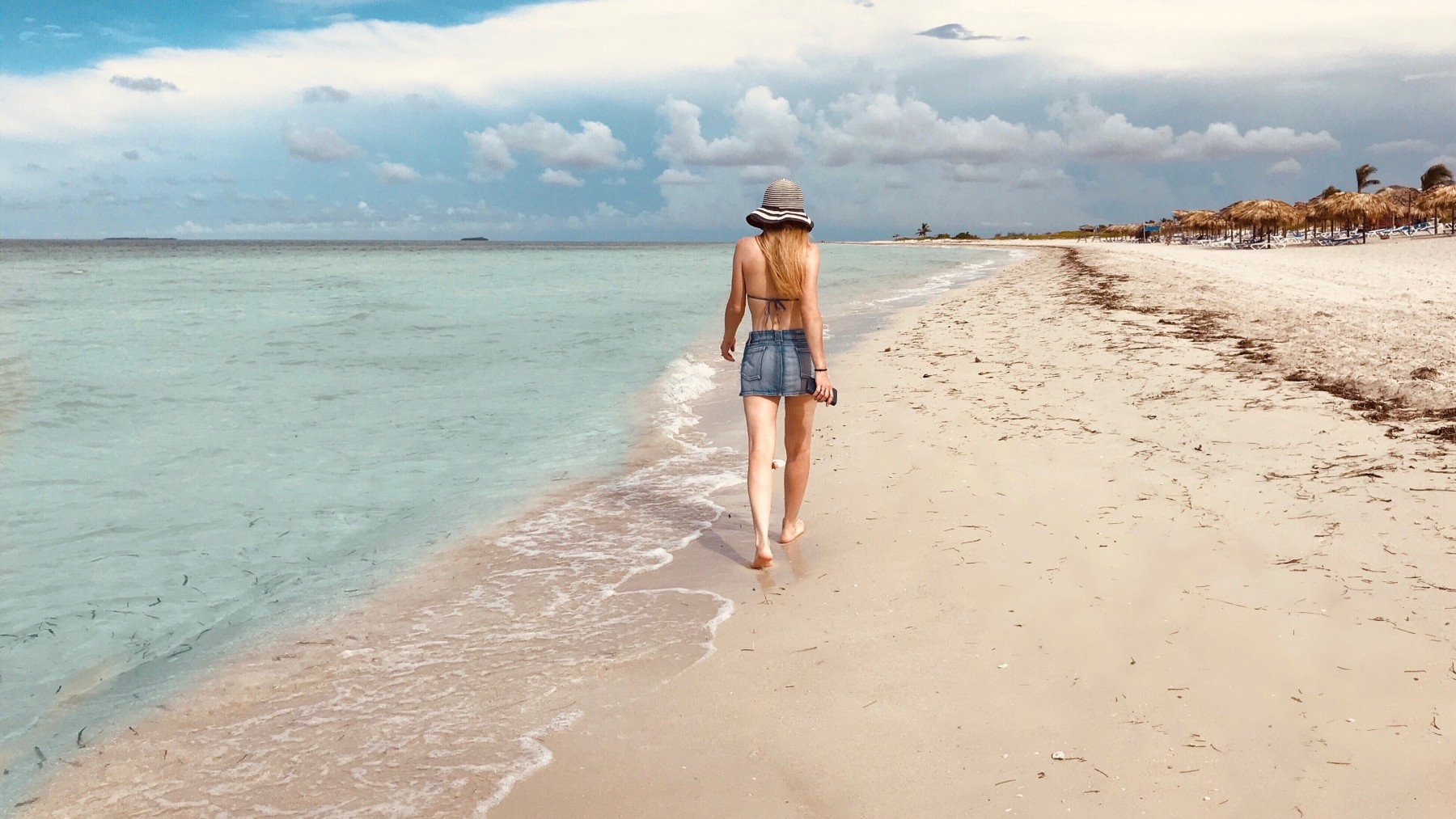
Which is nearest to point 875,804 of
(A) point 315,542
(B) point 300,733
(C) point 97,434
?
(B) point 300,733

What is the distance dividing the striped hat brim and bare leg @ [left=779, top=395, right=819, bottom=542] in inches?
39.5

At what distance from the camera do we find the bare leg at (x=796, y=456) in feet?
16.8

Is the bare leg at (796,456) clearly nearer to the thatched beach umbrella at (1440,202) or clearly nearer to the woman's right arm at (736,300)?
the woman's right arm at (736,300)

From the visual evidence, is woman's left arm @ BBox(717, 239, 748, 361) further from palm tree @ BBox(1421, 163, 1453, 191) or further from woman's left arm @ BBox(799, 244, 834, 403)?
palm tree @ BBox(1421, 163, 1453, 191)

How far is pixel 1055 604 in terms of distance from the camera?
3.99m

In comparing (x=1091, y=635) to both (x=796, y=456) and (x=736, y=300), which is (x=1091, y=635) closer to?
(x=796, y=456)

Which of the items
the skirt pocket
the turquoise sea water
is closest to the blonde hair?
the skirt pocket

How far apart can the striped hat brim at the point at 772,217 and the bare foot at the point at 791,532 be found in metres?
1.79

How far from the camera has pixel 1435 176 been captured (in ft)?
261

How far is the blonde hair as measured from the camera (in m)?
4.78

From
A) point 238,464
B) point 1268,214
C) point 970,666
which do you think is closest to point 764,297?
point 970,666

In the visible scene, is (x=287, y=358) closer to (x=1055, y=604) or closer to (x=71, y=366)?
(x=71, y=366)

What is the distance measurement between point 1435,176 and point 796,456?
10073cm

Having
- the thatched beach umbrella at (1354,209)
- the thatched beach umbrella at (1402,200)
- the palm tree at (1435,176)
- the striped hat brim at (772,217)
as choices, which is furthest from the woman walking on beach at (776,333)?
the palm tree at (1435,176)
